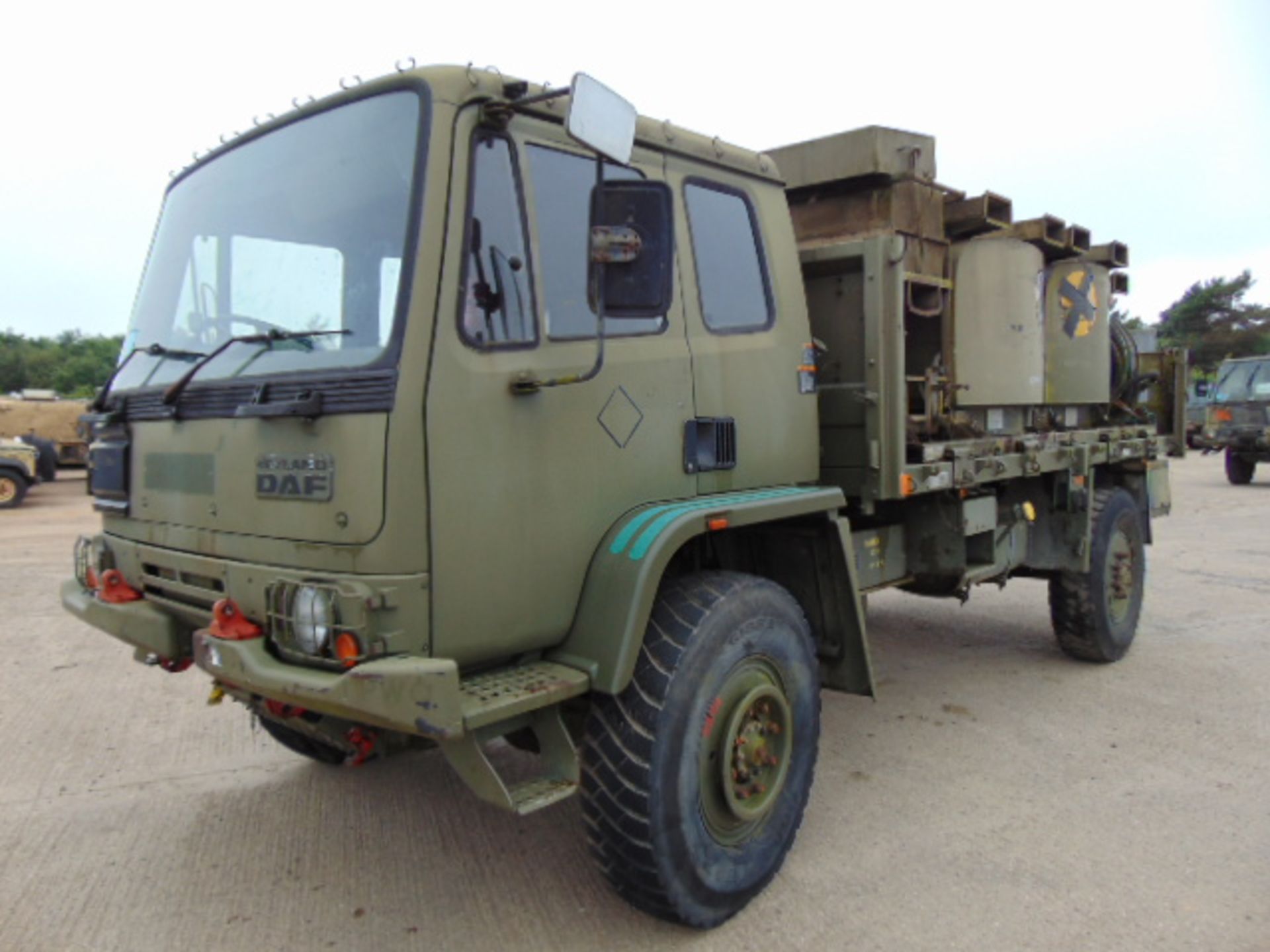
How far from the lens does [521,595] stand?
273 cm

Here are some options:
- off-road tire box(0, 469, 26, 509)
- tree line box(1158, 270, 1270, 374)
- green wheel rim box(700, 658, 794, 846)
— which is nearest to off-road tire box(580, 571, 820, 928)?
green wheel rim box(700, 658, 794, 846)


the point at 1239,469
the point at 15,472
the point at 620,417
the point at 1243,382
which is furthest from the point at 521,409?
the point at 1239,469

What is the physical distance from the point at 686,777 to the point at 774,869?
2.19ft

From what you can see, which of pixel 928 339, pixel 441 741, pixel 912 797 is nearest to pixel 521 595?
pixel 441 741

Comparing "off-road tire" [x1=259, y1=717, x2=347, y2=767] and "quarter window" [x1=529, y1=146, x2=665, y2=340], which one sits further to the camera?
"off-road tire" [x1=259, y1=717, x2=347, y2=767]

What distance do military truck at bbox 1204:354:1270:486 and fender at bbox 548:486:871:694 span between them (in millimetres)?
18523

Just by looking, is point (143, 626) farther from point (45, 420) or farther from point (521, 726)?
point (45, 420)

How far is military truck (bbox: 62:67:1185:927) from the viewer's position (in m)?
2.52

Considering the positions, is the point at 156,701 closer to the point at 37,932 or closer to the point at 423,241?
the point at 37,932

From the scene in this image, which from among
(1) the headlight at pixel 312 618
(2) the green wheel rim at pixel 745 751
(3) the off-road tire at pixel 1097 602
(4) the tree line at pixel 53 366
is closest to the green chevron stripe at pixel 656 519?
(2) the green wheel rim at pixel 745 751

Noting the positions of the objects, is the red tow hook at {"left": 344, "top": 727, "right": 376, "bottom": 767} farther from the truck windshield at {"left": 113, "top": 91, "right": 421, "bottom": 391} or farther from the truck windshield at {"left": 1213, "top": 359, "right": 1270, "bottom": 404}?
the truck windshield at {"left": 1213, "top": 359, "right": 1270, "bottom": 404}

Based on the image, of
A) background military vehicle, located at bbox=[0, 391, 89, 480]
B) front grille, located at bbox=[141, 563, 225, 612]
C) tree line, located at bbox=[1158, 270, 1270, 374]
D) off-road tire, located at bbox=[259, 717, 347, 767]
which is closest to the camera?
front grille, located at bbox=[141, 563, 225, 612]

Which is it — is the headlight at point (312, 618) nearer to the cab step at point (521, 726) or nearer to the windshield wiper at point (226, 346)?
the cab step at point (521, 726)

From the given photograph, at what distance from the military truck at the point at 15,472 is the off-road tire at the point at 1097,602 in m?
16.9
